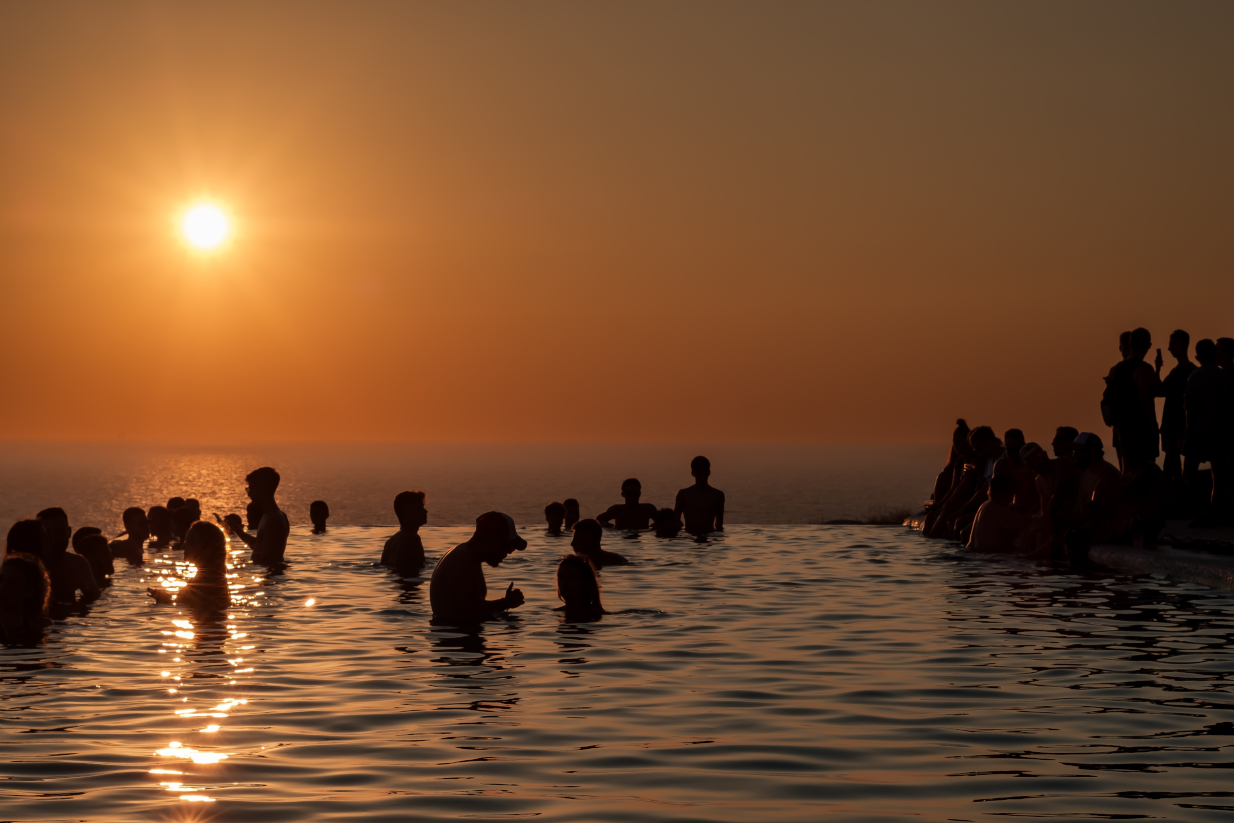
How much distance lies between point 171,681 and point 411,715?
100.0 inches

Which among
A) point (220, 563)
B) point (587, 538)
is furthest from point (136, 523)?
point (587, 538)

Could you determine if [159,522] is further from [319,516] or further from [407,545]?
[407,545]

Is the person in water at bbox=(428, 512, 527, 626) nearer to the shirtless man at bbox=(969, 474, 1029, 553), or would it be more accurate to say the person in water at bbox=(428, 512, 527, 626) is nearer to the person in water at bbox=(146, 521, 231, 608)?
the person in water at bbox=(146, 521, 231, 608)

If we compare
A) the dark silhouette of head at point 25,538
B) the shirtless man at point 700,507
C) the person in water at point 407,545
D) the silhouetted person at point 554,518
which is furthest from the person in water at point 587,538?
the shirtless man at point 700,507

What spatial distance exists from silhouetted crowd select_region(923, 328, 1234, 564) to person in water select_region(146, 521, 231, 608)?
11.1m

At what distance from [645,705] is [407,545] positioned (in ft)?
32.3

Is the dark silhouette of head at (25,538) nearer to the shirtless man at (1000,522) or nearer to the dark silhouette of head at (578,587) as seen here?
the dark silhouette of head at (578,587)

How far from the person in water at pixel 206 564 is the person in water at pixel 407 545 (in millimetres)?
3373

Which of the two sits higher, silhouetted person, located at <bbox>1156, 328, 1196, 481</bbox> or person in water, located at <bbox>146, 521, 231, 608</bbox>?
silhouetted person, located at <bbox>1156, 328, 1196, 481</bbox>

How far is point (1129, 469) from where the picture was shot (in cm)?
1933

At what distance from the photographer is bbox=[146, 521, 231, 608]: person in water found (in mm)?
14070

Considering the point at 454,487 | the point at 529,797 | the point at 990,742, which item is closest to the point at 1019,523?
the point at 990,742

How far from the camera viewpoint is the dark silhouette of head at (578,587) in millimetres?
13852

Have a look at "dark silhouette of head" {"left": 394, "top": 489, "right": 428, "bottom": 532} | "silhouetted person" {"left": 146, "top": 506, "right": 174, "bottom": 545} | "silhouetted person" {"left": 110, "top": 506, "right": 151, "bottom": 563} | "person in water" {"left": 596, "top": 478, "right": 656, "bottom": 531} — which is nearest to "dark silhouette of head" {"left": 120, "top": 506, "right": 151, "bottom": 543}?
"silhouetted person" {"left": 110, "top": 506, "right": 151, "bottom": 563}
